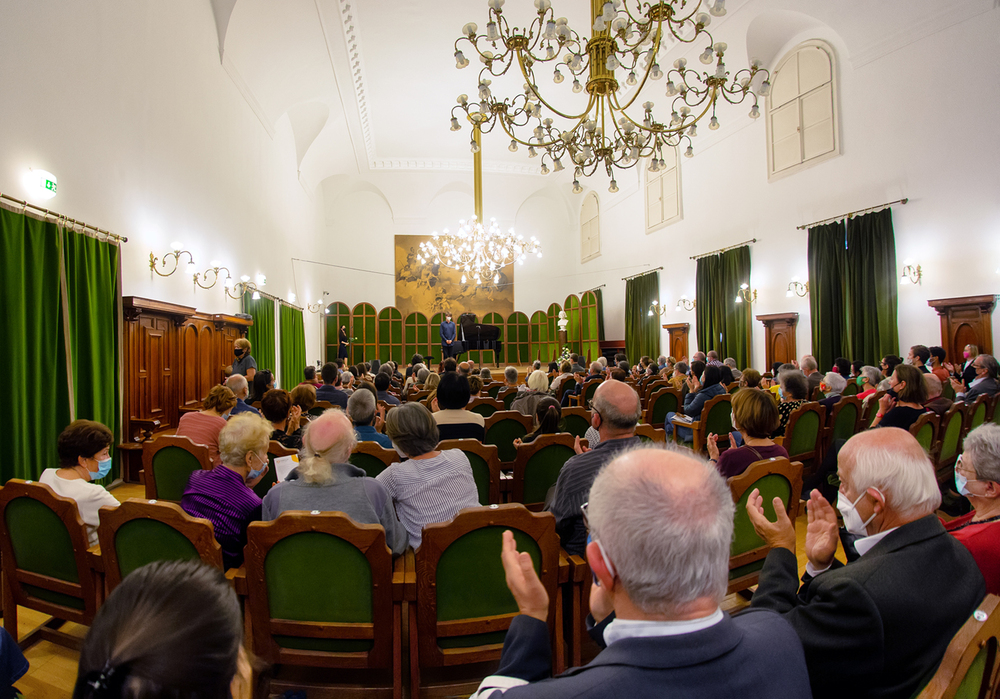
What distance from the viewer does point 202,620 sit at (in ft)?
2.31

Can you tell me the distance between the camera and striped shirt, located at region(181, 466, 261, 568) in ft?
7.38

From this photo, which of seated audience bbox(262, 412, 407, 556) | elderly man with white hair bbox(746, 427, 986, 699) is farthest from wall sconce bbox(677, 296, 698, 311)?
elderly man with white hair bbox(746, 427, 986, 699)

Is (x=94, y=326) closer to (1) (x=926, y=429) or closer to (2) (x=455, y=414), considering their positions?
(2) (x=455, y=414)

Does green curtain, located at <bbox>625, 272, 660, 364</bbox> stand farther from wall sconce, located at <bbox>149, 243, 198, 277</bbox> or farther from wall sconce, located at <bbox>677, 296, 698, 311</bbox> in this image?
wall sconce, located at <bbox>149, 243, 198, 277</bbox>

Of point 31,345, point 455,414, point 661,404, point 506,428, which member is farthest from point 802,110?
point 31,345

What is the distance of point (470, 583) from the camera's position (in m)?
1.95

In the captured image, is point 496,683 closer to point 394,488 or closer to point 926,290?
point 394,488

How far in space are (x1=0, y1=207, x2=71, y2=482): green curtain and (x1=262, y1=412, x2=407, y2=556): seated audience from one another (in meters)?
3.56

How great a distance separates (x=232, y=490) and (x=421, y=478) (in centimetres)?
84

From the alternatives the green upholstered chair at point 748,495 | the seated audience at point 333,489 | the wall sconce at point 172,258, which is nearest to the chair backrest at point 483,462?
the seated audience at point 333,489

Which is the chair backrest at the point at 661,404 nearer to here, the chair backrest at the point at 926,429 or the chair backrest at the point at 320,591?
the chair backrest at the point at 926,429

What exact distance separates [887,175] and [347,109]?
1196 centimetres

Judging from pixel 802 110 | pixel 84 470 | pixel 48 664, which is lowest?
pixel 48 664

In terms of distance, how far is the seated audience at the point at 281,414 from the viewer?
3814 mm
